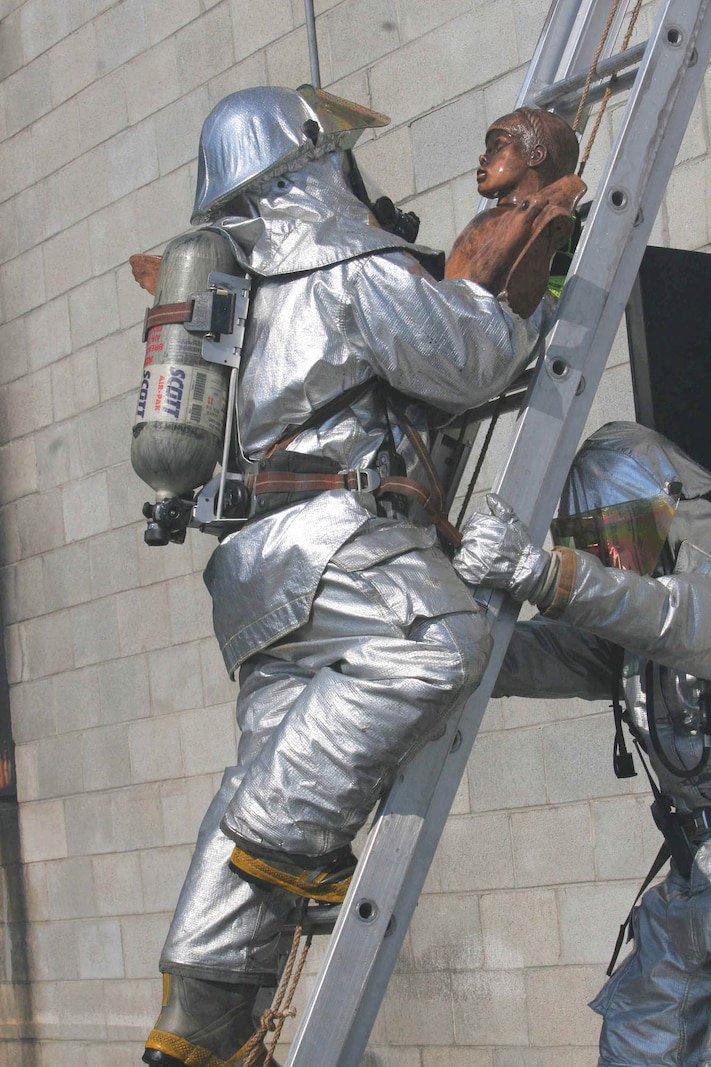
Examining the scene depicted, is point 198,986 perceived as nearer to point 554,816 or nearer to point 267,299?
point 267,299

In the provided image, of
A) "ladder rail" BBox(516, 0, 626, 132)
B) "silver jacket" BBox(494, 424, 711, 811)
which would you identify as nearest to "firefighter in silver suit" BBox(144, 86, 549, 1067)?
"silver jacket" BBox(494, 424, 711, 811)

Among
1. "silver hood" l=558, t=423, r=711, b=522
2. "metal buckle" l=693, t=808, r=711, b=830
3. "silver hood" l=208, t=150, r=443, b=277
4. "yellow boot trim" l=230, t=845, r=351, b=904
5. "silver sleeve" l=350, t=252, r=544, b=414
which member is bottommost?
"metal buckle" l=693, t=808, r=711, b=830

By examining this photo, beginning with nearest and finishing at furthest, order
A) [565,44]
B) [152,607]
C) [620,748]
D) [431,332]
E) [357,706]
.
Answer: [357,706] < [431,332] < [620,748] < [565,44] < [152,607]

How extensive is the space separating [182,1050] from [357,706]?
644mm

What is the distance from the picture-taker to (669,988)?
2.59m

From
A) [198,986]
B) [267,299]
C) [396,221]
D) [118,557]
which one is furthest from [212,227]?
[118,557]

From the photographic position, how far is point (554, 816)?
4.40 meters

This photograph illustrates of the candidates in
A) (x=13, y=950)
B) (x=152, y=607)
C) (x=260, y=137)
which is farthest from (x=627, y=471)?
(x=13, y=950)

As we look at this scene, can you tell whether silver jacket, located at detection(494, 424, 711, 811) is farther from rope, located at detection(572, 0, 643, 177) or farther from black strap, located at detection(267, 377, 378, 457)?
rope, located at detection(572, 0, 643, 177)

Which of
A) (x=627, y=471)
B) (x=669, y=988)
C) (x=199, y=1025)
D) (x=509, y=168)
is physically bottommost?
(x=669, y=988)

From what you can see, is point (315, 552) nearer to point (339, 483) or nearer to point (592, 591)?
point (339, 483)

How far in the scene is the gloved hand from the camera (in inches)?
89.4

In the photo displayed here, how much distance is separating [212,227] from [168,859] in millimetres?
3731

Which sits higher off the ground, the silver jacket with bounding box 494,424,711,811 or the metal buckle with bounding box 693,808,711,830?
the silver jacket with bounding box 494,424,711,811
